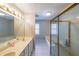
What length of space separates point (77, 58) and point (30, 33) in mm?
6127

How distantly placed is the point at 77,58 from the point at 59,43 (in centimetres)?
243

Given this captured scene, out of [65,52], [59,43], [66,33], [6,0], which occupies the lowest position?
[65,52]

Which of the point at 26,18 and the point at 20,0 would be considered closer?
the point at 20,0

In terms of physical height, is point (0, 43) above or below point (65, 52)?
above

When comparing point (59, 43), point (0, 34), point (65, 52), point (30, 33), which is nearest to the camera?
point (0, 34)

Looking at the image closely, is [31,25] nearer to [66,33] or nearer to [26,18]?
[26,18]

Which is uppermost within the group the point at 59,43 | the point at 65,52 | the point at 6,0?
the point at 6,0

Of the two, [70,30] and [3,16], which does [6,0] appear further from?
[70,30]

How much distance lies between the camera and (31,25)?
7.02 metres

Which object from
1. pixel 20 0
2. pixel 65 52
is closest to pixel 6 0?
pixel 20 0

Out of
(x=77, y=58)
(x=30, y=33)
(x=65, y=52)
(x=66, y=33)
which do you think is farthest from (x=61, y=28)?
(x=30, y=33)

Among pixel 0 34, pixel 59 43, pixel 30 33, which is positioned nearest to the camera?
pixel 0 34

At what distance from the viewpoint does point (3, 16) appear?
2.89 m

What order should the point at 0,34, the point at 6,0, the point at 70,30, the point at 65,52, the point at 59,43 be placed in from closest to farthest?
the point at 6,0 < the point at 0,34 < the point at 65,52 < the point at 59,43 < the point at 70,30
